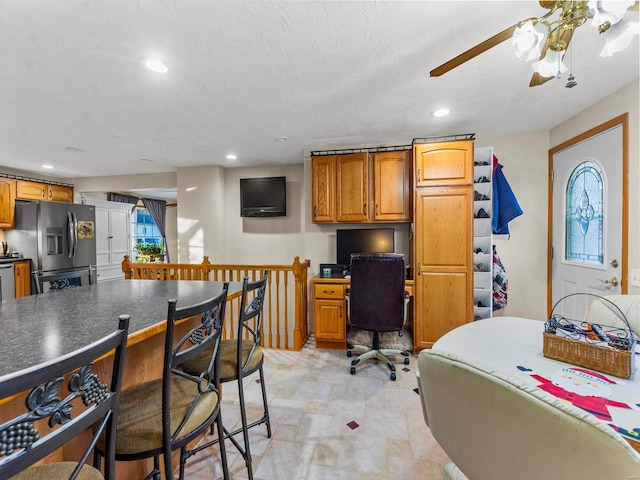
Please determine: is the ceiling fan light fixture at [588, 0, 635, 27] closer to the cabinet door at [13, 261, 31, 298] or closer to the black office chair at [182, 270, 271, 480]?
the black office chair at [182, 270, 271, 480]

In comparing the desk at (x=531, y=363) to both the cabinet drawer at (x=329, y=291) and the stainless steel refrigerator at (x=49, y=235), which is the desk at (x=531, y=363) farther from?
the stainless steel refrigerator at (x=49, y=235)

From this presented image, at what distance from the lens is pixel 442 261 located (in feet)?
9.75

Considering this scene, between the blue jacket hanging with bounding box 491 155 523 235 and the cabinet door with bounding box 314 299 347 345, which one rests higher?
the blue jacket hanging with bounding box 491 155 523 235

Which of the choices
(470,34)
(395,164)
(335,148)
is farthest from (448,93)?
(335,148)

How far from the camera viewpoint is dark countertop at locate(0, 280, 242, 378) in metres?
0.88

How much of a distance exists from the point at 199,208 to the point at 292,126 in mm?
2471

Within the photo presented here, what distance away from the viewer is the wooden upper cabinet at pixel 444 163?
2900mm

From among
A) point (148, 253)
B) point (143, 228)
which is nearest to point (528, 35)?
point (148, 253)

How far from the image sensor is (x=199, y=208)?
464 centimetres

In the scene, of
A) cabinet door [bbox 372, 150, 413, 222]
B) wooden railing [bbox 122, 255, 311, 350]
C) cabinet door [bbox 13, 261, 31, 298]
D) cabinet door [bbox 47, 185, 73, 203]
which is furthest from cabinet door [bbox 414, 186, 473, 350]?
cabinet door [bbox 47, 185, 73, 203]

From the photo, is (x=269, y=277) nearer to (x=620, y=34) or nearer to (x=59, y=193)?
(x=620, y=34)

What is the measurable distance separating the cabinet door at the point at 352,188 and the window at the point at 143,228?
6082 mm

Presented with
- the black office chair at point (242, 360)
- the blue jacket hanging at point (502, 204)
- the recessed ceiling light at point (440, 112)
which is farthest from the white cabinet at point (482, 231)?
the black office chair at point (242, 360)

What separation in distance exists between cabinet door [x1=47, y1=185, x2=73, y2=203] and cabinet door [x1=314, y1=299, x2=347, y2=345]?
5.19 metres
